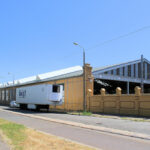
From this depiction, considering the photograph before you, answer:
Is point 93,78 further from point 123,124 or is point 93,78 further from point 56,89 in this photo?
point 123,124

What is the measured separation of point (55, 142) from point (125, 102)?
1513 centimetres

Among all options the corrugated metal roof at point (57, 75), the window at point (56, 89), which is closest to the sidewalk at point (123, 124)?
the window at point (56, 89)

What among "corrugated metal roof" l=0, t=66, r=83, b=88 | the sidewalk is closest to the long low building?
"corrugated metal roof" l=0, t=66, r=83, b=88

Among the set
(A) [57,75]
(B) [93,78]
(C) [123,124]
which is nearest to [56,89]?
(B) [93,78]

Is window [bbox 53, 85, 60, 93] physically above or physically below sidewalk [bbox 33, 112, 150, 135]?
above

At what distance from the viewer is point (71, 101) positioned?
30016mm

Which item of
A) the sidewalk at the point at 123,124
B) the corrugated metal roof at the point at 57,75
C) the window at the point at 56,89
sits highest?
the corrugated metal roof at the point at 57,75

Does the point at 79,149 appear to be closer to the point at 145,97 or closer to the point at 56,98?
the point at 145,97

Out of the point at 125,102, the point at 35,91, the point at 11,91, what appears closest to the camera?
the point at 125,102

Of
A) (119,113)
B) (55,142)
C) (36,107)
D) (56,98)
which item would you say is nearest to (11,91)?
(36,107)

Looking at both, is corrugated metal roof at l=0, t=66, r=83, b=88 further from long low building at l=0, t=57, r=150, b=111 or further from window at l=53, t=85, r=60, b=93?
window at l=53, t=85, r=60, b=93

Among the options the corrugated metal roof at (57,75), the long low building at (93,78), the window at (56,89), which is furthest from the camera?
the corrugated metal roof at (57,75)

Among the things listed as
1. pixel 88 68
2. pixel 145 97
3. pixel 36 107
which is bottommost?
pixel 36 107

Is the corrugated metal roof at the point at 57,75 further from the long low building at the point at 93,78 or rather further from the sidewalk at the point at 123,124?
the sidewalk at the point at 123,124
